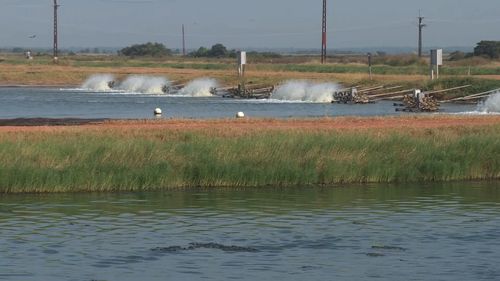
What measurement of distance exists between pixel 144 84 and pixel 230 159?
60.2m

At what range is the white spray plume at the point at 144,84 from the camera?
87.1 meters

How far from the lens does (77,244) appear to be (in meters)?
21.9

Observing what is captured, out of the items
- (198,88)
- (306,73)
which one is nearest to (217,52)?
(306,73)

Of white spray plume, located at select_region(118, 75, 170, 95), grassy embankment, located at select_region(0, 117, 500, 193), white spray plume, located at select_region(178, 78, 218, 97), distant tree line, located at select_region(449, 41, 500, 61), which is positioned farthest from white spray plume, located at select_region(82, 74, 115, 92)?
grassy embankment, located at select_region(0, 117, 500, 193)

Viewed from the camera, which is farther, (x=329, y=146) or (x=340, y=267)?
(x=329, y=146)

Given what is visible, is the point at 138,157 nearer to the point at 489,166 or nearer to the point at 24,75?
the point at 489,166

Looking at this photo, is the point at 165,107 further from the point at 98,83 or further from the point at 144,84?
the point at 98,83

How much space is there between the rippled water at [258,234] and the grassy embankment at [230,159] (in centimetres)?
51

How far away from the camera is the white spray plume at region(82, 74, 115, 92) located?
9319 cm

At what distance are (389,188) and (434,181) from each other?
1822mm

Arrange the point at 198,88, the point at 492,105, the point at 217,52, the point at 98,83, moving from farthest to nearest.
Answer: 1. the point at 217,52
2. the point at 98,83
3. the point at 198,88
4. the point at 492,105

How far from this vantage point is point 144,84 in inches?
3516

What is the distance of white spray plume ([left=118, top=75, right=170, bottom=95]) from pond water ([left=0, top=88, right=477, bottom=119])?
638 centimetres

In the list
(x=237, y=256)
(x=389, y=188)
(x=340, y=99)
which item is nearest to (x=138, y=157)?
(x=389, y=188)
